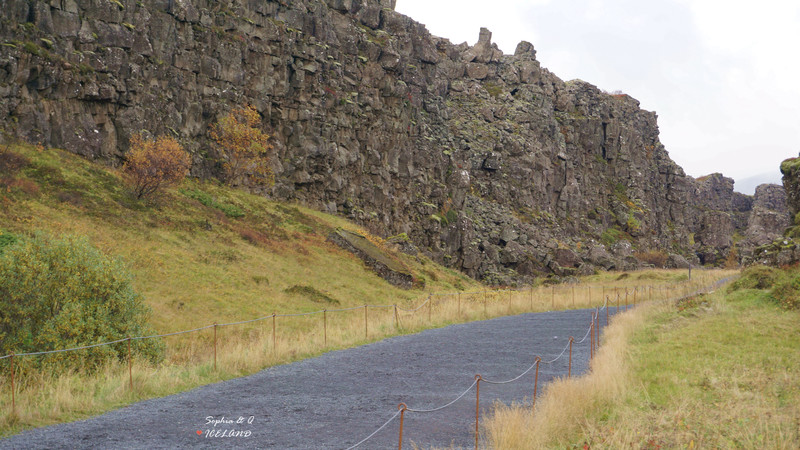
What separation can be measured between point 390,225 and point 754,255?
36.3 meters

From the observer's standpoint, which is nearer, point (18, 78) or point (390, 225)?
point (18, 78)

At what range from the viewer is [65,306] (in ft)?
49.5

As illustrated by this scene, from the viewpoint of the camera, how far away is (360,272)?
42.3 m

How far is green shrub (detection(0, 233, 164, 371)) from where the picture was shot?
1473 centimetres

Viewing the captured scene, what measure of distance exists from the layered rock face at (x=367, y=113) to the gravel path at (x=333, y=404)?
107 ft

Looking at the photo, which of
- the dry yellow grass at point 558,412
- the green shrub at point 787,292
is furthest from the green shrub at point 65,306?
the green shrub at point 787,292

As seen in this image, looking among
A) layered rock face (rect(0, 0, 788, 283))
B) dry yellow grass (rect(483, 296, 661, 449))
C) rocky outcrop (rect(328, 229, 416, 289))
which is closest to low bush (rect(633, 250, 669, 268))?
layered rock face (rect(0, 0, 788, 283))

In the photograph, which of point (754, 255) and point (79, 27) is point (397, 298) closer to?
point (754, 255)

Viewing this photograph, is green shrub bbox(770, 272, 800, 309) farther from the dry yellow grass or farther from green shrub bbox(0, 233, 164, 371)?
green shrub bbox(0, 233, 164, 371)

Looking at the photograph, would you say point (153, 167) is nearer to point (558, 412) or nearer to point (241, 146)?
point (241, 146)

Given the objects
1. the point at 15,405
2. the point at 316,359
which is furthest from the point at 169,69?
the point at 15,405

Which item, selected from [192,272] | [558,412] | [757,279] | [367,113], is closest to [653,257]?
[367,113]

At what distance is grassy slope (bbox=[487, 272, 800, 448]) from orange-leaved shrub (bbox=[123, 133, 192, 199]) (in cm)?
3223

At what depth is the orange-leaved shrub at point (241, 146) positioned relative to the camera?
5206cm
